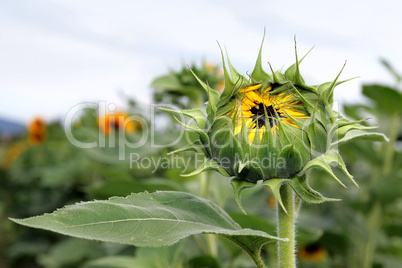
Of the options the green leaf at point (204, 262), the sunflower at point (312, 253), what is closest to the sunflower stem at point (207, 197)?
the green leaf at point (204, 262)

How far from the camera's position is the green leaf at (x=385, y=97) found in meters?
2.20

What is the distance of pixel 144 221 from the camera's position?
830mm

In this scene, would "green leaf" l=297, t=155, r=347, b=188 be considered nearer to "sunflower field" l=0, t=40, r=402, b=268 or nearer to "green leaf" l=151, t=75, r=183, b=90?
"sunflower field" l=0, t=40, r=402, b=268

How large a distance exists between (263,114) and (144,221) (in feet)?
1.14

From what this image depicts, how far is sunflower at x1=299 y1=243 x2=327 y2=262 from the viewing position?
3134 millimetres

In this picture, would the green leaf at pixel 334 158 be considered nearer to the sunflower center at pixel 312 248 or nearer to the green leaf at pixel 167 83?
the green leaf at pixel 167 83

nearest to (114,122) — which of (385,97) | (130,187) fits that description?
(130,187)

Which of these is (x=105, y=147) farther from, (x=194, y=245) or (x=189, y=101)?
(x=194, y=245)

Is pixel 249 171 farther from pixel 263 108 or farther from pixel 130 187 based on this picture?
pixel 130 187

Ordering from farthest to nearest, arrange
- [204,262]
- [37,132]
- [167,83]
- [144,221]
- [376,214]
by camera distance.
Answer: [37,132] → [376,214] → [167,83] → [204,262] → [144,221]

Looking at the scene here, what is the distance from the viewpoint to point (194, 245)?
2.19 meters

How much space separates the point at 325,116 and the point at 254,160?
195 millimetres

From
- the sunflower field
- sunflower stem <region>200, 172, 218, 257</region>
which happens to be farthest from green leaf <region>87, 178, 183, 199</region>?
sunflower stem <region>200, 172, 218, 257</region>

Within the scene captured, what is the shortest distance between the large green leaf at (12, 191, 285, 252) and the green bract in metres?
0.08
